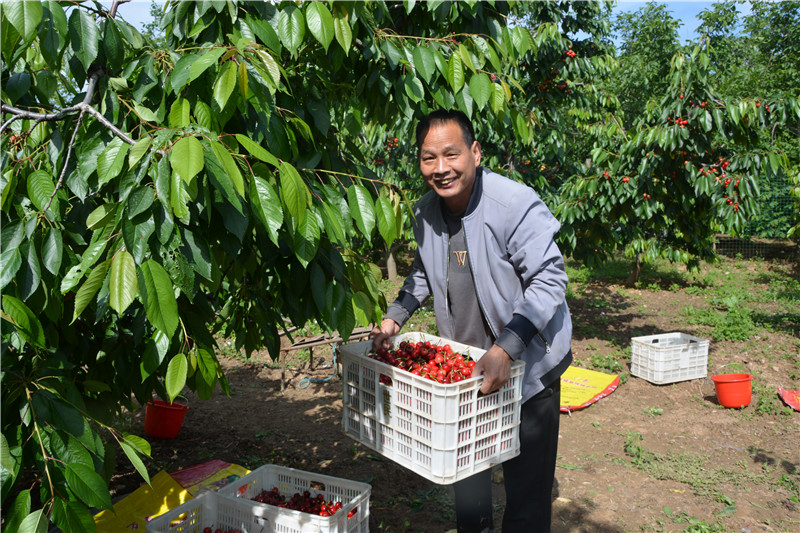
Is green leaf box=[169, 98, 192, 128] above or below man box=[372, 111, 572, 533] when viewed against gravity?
above

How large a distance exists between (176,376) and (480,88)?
1.36 meters

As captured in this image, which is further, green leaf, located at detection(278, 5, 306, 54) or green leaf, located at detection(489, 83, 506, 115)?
green leaf, located at detection(489, 83, 506, 115)

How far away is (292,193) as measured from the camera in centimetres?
134

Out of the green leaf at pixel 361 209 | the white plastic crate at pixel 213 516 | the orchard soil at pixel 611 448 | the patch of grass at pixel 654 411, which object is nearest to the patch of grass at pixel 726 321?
the orchard soil at pixel 611 448

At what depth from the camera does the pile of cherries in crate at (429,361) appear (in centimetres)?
200

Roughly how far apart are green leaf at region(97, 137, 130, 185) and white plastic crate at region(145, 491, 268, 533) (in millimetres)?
1683

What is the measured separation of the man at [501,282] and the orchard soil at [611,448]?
121cm

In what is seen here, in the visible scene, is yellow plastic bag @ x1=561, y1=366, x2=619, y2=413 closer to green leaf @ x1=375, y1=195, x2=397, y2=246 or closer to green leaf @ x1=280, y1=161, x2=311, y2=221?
green leaf @ x1=375, y1=195, x2=397, y2=246

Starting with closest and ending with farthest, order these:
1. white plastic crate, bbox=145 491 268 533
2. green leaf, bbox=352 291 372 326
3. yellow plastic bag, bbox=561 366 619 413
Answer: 1. green leaf, bbox=352 291 372 326
2. white plastic crate, bbox=145 491 268 533
3. yellow plastic bag, bbox=561 366 619 413

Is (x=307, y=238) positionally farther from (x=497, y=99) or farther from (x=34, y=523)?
(x=497, y=99)

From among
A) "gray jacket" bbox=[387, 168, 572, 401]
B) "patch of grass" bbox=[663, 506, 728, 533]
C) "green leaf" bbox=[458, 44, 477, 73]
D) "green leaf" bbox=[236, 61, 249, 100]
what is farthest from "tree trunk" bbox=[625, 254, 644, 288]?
"green leaf" bbox=[236, 61, 249, 100]

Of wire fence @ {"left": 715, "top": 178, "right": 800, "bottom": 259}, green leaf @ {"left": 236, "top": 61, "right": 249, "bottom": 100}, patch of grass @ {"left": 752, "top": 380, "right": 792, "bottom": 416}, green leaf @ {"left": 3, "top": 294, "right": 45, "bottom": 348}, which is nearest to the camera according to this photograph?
green leaf @ {"left": 3, "top": 294, "right": 45, "bottom": 348}

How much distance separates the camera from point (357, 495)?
8.88 feet

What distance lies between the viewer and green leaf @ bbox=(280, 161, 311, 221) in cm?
134
